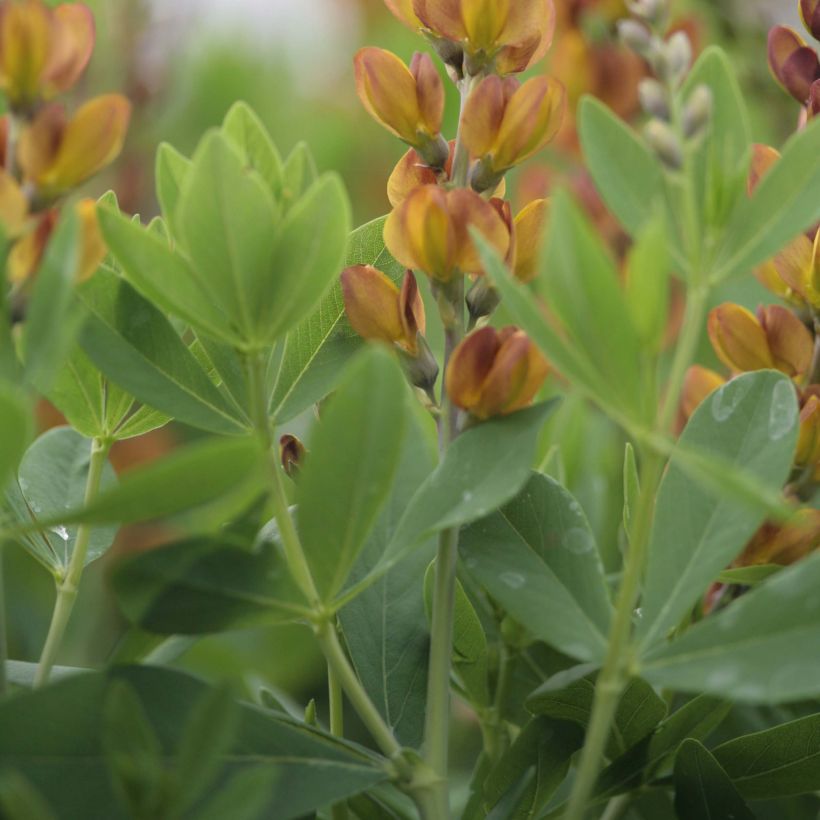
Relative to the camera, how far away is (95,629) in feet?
3.40

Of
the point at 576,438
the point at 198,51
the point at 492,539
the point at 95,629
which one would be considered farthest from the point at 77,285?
the point at 198,51

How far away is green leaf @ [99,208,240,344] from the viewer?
398 mm

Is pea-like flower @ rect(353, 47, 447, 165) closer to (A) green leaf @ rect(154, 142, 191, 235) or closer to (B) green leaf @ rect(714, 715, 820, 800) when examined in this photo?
(A) green leaf @ rect(154, 142, 191, 235)

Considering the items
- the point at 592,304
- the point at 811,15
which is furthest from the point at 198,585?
the point at 811,15

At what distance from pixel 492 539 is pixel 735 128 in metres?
0.18

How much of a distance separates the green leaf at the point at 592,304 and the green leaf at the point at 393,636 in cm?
13

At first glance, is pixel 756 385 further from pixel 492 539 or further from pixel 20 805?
pixel 20 805

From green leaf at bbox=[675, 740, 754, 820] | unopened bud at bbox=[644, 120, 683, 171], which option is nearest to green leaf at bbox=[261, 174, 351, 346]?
unopened bud at bbox=[644, 120, 683, 171]

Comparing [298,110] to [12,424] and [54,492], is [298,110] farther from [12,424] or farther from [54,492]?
[12,424]

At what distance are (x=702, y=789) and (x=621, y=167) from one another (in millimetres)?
235

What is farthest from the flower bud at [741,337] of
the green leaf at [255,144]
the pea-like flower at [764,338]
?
the green leaf at [255,144]

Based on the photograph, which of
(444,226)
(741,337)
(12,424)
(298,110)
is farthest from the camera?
(298,110)

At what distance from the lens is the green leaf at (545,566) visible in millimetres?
419

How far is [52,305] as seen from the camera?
351 millimetres
